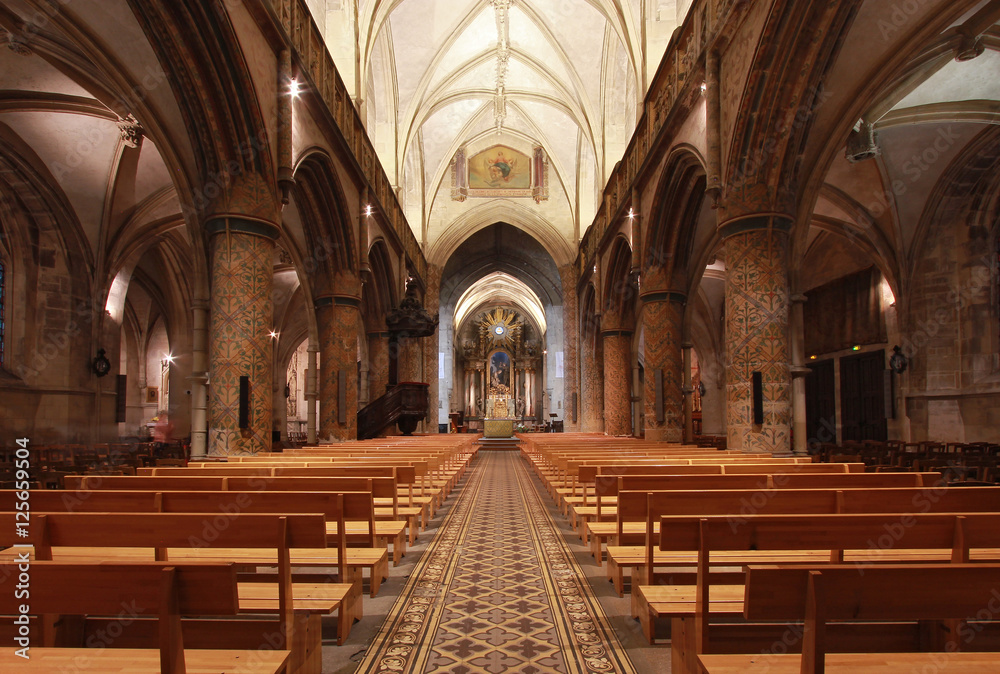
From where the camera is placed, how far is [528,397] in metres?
47.0

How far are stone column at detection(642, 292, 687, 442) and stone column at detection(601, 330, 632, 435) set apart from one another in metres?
5.10

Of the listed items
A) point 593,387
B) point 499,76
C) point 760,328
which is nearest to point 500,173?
point 499,76

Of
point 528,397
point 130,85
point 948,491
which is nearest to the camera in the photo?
point 948,491

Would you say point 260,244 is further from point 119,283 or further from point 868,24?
point 119,283

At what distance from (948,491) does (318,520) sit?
10.9ft

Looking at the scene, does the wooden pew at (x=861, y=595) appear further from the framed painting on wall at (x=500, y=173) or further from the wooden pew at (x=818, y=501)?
the framed painting on wall at (x=500, y=173)

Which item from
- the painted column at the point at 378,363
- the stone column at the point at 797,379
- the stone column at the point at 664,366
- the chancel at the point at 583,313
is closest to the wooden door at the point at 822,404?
the chancel at the point at 583,313

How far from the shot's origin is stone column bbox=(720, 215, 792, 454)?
891 cm

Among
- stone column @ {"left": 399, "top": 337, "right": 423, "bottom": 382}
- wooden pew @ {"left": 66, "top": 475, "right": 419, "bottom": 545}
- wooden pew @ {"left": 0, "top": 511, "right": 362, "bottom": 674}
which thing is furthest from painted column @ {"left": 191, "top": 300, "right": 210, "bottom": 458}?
stone column @ {"left": 399, "top": 337, "right": 423, "bottom": 382}

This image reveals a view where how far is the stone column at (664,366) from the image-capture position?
13781 millimetres

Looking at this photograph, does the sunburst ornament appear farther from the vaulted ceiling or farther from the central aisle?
the central aisle

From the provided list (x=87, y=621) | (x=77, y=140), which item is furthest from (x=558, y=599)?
(x=77, y=140)

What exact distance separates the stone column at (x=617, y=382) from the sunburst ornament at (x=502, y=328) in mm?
27376

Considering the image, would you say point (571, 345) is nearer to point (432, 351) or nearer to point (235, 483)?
point (432, 351)
